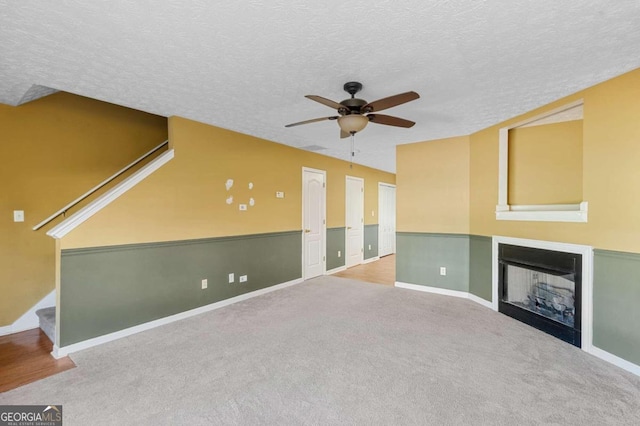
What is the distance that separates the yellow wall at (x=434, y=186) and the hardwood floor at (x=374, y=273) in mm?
1120

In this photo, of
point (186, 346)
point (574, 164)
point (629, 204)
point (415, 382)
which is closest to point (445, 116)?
point (574, 164)

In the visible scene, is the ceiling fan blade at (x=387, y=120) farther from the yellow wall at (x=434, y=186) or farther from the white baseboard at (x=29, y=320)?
the white baseboard at (x=29, y=320)

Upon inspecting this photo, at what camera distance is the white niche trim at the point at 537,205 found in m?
2.90

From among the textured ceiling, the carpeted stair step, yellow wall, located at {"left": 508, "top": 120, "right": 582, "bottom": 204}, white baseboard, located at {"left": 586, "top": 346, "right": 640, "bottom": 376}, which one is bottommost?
white baseboard, located at {"left": 586, "top": 346, "right": 640, "bottom": 376}

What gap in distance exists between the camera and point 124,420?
1.81m

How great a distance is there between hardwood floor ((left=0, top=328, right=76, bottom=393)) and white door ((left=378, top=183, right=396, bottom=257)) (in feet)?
21.8

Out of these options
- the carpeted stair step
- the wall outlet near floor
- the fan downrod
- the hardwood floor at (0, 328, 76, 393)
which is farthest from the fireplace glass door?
the wall outlet near floor

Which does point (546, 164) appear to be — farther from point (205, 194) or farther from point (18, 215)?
point (18, 215)

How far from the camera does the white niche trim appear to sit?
2.90 metres

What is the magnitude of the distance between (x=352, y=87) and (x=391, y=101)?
51cm

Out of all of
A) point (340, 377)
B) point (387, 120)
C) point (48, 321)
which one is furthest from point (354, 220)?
point (48, 321)

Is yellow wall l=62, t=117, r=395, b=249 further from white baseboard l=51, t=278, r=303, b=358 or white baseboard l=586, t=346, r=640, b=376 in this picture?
white baseboard l=586, t=346, r=640, b=376

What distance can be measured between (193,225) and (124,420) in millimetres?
2240

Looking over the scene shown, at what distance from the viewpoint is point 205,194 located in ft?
12.5
